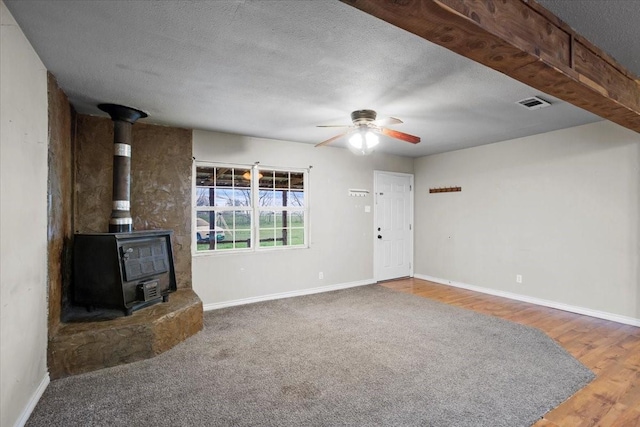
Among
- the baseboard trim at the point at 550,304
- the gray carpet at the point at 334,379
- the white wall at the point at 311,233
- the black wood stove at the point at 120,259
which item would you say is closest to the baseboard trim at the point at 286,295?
the white wall at the point at 311,233

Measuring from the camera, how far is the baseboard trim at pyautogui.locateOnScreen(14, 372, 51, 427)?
202cm

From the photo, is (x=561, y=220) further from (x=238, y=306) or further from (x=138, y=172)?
(x=138, y=172)

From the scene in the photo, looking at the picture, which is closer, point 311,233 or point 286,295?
point 286,295

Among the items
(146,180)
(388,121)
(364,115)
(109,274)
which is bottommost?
(109,274)

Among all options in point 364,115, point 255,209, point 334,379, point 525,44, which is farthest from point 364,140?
Result: point 334,379

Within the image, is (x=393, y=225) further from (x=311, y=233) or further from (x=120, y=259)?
(x=120, y=259)

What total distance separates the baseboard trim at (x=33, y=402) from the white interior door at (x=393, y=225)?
184 inches

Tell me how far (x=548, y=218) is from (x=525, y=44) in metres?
3.67

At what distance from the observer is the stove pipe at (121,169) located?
11.1ft

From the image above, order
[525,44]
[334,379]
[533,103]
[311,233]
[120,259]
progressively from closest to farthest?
[525,44]
[334,379]
[120,259]
[533,103]
[311,233]

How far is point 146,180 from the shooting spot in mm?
4020

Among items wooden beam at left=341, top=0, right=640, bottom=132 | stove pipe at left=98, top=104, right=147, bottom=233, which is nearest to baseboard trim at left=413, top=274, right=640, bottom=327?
wooden beam at left=341, top=0, right=640, bottom=132

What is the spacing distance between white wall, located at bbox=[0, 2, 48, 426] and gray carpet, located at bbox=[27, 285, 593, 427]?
0.31 m

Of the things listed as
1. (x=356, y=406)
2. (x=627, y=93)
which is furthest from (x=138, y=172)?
(x=627, y=93)
